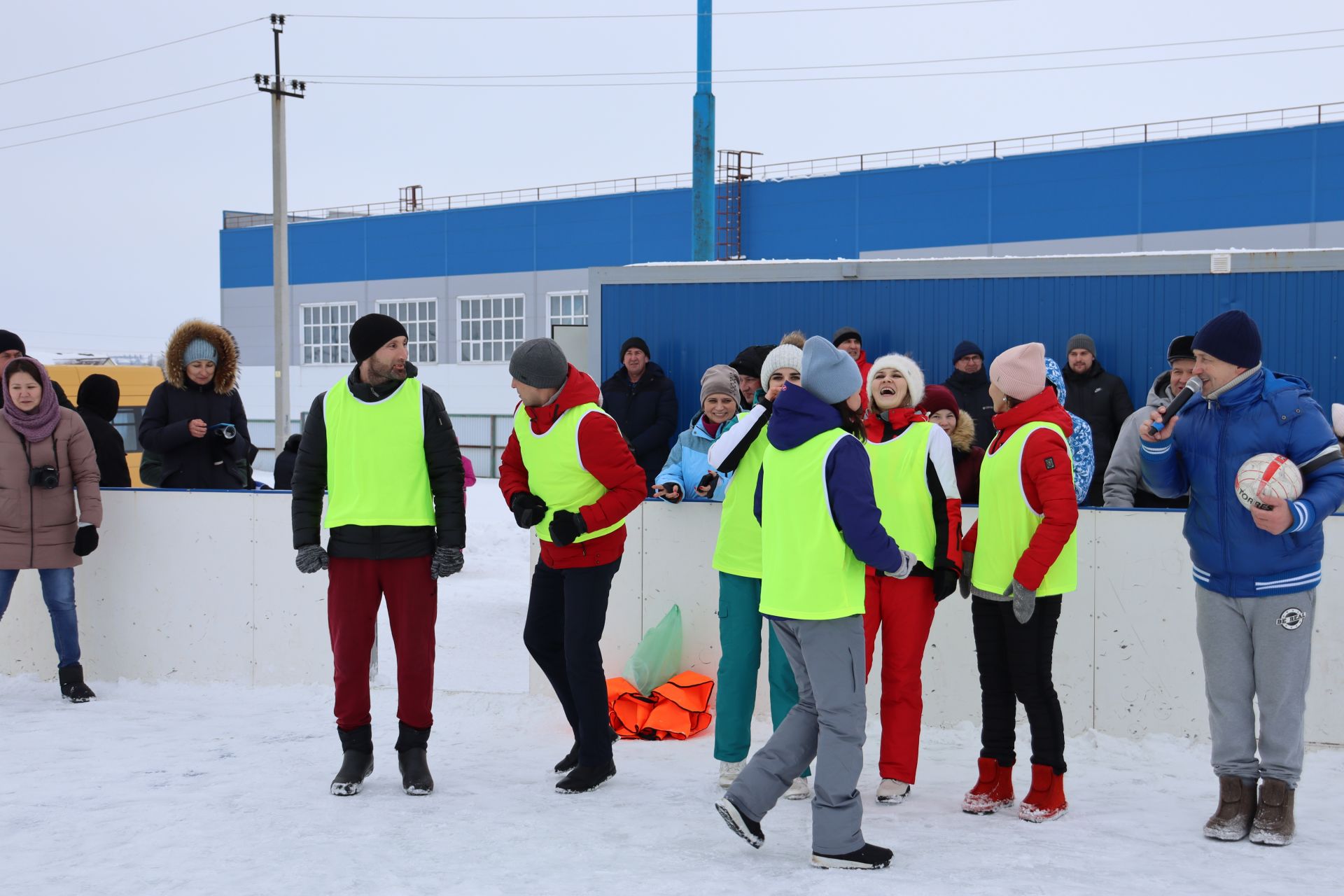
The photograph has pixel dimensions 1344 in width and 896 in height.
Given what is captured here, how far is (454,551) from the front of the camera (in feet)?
15.4

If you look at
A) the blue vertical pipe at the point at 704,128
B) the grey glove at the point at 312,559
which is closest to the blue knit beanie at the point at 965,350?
the grey glove at the point at 312,559

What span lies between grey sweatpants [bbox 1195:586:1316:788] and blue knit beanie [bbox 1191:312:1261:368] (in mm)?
779

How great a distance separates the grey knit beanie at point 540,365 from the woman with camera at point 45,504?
2.95m

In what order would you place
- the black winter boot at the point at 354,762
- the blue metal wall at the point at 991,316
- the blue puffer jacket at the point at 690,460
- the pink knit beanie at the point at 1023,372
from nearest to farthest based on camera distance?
1. the pink knit beanie at the point at 1023,372
2. the black winter boot at the point at 354,762
3. the blue puffer jacket at the point at 690,460
4. the blue metal wall at the point at 991,316

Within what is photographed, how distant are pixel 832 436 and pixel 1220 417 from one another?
135 centimetres

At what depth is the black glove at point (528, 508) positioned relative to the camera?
467cm

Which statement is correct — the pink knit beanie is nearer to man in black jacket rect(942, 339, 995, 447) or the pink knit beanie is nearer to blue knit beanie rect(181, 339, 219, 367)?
man in black jacket rect(942, 339, 995, 447)

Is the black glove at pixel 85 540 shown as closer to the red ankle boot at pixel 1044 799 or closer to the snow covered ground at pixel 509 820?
the snow covered ground at pixel 509 820

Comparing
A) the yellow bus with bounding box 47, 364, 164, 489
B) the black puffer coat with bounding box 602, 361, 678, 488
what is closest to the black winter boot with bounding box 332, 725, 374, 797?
the black puffer coat with bounding box 602, 361, 678, 488

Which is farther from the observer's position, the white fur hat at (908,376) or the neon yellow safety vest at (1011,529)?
the white fur hat at (908,376)

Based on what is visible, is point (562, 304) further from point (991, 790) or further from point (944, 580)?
point (991, 790)

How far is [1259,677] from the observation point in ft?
13.5

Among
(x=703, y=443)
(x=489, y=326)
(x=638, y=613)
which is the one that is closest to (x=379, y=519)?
(x=703, y=443)

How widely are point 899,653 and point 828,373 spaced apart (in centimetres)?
119
